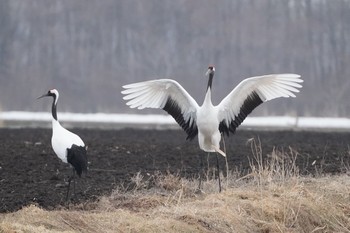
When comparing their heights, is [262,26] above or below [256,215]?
above

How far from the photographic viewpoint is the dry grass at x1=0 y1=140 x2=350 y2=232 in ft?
33.9

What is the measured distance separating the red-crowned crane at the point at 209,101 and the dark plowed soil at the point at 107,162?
3.70ft

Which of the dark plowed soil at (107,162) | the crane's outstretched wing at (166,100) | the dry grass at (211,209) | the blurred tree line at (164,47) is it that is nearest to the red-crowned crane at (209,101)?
the crane's outstretched wing at (166,100)

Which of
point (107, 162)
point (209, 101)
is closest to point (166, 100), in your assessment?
point (209, 101)

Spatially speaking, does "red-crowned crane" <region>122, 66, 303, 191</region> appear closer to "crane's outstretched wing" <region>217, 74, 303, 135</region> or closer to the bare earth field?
"crane's outstretched wing" <region>217, 74, 303, 135</region>

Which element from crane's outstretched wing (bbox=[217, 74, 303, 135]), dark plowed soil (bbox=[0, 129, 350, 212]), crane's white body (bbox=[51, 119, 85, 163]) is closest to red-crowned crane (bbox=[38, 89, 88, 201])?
crane's white body (bbox=[51, 119, 85, 163])

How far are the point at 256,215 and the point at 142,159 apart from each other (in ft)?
19.4

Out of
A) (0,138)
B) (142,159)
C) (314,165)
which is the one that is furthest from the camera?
(0,138)

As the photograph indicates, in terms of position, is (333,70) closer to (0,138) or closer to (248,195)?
(0,138)

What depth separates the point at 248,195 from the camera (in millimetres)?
12250

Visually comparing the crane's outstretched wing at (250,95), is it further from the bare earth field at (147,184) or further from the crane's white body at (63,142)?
the crane's white body at (63,142)

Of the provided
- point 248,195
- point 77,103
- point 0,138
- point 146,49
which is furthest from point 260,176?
point 146,49

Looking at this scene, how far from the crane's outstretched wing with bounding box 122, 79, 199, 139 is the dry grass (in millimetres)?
988

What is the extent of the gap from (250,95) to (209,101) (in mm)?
765
